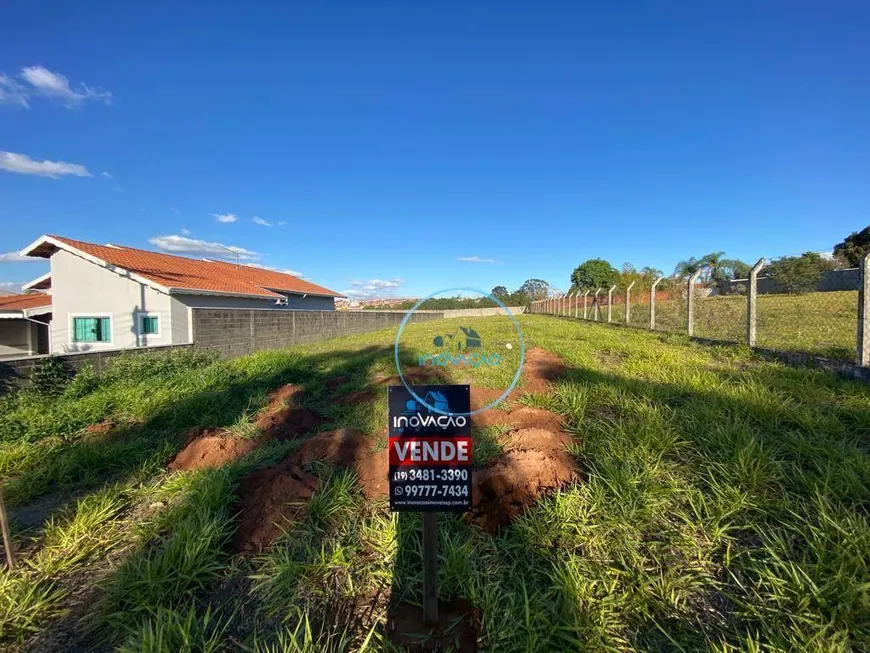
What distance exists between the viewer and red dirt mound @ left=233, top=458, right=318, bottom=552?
7.43ft

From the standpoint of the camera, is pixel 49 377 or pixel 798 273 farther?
pixel 798 273

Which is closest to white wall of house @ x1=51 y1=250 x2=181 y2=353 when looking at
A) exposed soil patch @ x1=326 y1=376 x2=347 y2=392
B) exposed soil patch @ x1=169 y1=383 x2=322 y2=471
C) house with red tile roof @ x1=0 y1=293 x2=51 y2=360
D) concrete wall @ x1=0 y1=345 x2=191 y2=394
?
house with red tile roof @ x1=0 y1=293 x2=51 y2=360

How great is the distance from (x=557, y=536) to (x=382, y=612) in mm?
1009

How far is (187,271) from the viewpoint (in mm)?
16906

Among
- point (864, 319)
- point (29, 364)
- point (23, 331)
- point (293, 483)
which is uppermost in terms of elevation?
point (864, 319)

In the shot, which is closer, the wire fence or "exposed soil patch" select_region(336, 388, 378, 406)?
the wire fence

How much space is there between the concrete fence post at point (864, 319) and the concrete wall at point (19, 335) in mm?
22617

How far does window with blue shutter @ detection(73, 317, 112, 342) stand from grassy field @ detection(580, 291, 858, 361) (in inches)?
676

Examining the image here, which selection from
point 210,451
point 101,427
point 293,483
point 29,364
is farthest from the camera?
point 29,364

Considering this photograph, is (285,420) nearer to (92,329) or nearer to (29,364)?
(29,364)

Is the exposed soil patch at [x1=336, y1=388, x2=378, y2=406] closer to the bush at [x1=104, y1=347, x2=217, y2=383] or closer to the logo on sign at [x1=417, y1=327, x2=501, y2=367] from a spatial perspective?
the logo on sign at [x1=417, y1=327, x2=501, y2=367]

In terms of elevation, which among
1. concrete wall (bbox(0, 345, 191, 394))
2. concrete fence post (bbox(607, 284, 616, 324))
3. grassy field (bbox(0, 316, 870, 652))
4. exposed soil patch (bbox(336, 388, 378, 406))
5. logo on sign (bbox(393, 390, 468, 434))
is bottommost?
grassy field (bbox(0, 316, 870, 652))

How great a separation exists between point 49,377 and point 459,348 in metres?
7.39

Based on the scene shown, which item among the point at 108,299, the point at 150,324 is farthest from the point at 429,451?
the point at 108,299
